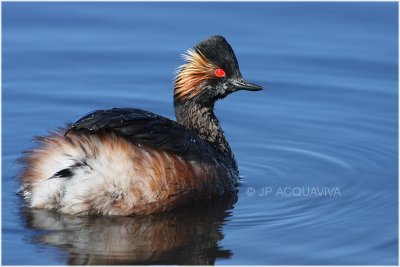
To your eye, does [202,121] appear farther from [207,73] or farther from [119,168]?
[119,168]

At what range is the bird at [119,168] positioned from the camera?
8250 millimetres

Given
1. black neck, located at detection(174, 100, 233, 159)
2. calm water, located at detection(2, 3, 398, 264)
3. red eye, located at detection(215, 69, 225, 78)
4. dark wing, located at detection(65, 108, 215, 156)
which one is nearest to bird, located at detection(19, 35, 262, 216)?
dark wing, located at detection(65, 108, 215, 156)

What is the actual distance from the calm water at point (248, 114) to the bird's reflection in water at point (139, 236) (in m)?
0.02

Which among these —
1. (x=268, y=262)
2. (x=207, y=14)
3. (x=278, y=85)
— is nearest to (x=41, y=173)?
(x=268, y=262)

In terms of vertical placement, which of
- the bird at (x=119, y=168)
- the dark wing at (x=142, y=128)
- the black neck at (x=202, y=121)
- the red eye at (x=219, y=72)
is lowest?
the bird at (x=119, y=168)

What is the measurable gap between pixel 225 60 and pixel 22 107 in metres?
2.46

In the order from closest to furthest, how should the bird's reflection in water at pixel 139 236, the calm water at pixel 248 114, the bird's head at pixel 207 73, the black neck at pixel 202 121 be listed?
the bird's reflection in water at pixel 139 236 → the calm water at pixel 248 114 → the bird's head at pixel 207 73 → the black neck at pixel 202 121

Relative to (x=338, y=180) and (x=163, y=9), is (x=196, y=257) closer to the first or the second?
(x=338, y=180)

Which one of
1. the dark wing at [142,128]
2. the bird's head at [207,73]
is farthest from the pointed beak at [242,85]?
the dark wing at [142,128]

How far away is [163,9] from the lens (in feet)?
43.3

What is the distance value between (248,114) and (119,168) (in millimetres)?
3016

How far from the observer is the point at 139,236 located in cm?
811

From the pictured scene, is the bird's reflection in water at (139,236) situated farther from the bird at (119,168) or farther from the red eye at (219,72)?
the red eye at (219,72)

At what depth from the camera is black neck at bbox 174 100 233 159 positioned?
9.64 meters
